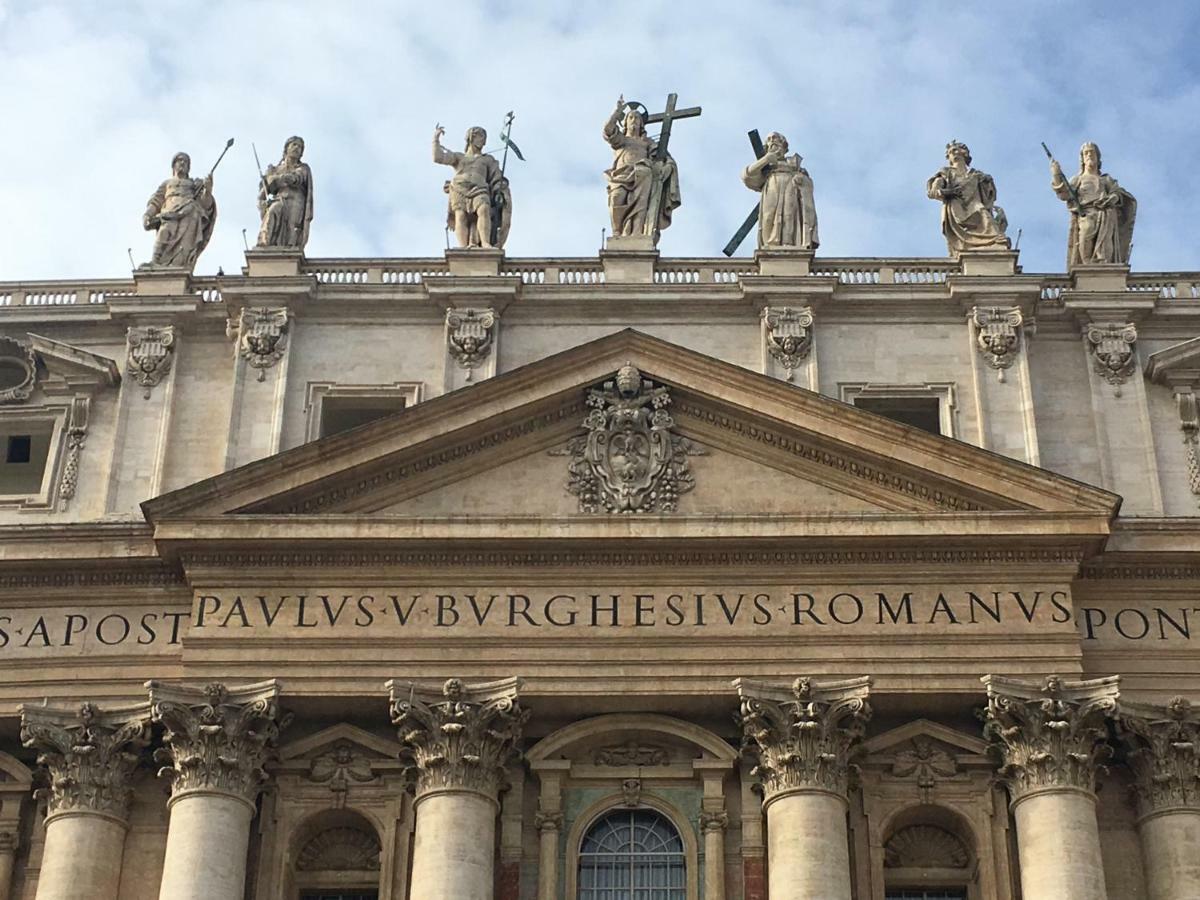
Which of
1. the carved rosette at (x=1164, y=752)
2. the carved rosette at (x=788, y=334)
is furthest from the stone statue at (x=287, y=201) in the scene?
the carved rosette at (x=1164, y=752)

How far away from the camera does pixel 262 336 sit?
3778 centimetres

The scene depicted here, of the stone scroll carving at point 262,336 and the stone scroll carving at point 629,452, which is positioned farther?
the stone scroll carving at point 262,336

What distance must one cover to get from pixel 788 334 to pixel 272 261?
8.47m

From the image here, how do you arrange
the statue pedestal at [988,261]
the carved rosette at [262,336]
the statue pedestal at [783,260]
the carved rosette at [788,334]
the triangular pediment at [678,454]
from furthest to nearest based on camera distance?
A: the statue pedestal at [783,260] < the statue pedestal at [988,261] < the carved rosette at [262,336] < the carved rosette at [788,334] < the triangular pediment at [678,454]

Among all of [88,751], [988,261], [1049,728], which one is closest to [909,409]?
[988,261]

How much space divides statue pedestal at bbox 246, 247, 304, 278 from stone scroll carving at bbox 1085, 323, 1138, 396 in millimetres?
12878

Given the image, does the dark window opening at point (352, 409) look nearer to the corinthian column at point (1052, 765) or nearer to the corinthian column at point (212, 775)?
the corinthian column at point (212, 775)

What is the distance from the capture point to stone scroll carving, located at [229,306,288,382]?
124ft

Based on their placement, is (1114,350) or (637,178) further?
(637,178)

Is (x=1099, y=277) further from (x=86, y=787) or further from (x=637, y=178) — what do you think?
(x=86, y=787)

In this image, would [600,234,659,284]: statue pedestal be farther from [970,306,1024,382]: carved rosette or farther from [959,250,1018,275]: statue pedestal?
[970,306,1024,382]: carved rosette

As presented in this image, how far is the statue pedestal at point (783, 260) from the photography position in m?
38.4

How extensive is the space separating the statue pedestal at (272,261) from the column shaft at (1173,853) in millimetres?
16009

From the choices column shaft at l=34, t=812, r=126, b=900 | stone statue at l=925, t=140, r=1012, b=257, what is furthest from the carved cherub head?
column shaft at l=34, t=812, r=126, b=900
